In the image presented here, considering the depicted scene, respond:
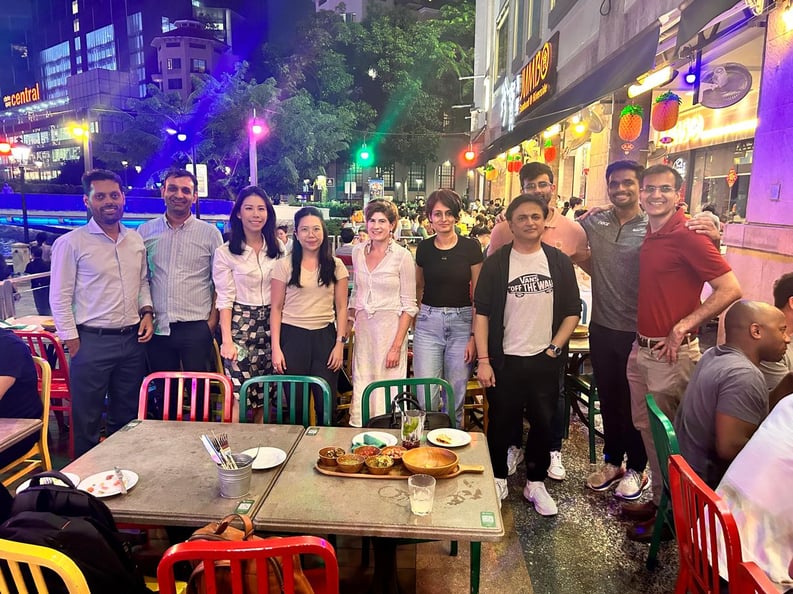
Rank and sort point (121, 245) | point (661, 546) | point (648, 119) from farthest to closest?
1. point (648, 119)
2. point (121, 245)
3. point (661, 546)

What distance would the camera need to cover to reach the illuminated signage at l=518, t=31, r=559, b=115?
10.2 metres

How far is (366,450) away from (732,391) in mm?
1556

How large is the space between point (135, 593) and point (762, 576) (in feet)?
5.91

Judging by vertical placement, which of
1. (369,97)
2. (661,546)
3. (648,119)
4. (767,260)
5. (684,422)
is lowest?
(661,546)

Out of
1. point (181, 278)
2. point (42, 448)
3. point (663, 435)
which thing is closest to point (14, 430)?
point (42, 448)

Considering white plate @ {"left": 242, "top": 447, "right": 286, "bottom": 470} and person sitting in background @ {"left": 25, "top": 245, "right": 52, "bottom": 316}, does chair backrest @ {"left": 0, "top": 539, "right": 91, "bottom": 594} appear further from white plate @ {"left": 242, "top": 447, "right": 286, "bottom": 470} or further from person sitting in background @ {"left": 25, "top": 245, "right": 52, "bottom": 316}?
person sitting in background @ {"left": 25, "top": 245, "right": 52, "bottom": 316}

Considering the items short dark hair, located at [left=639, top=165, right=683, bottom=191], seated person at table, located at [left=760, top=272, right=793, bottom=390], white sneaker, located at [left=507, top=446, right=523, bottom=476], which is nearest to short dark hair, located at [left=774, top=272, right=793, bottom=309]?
seated person at table, located at [left=760, top=272, right=793, bottom=390]

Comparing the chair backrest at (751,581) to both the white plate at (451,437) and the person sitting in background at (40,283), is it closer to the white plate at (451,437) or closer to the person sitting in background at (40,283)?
the white plate at (451,437)

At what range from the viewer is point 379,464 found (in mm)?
2312

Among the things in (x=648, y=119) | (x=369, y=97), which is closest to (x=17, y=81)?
(x=369, y=97)

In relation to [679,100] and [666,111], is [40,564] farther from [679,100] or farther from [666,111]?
[679,100]

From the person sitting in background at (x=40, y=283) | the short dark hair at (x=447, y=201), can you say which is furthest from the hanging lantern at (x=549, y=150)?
the person sitting in background at (x=40, y=283)

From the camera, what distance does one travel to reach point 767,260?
4.59m

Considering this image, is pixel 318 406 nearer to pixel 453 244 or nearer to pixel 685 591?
Answer: pixel 453 244
